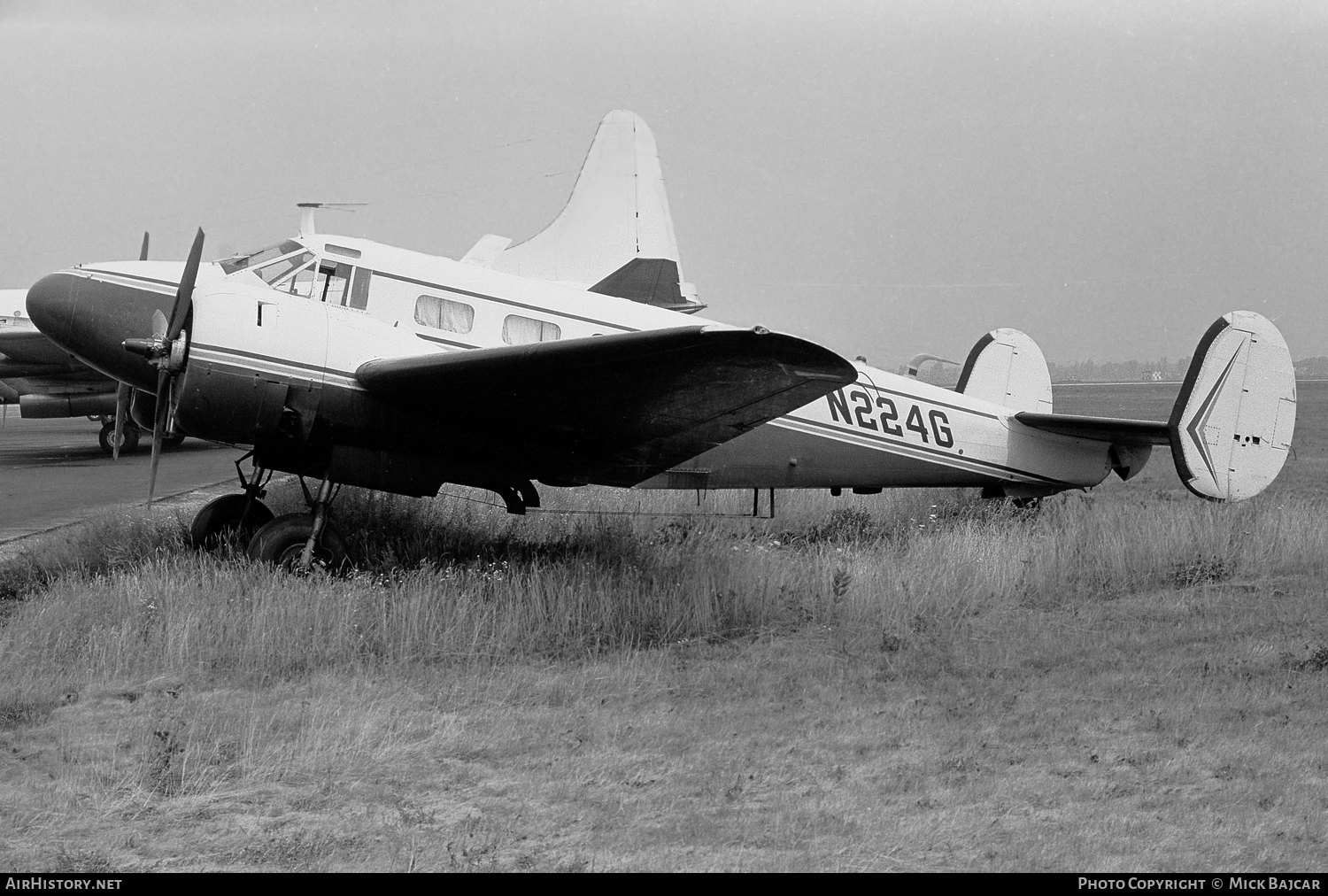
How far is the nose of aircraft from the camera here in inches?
353

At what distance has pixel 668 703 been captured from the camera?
6.73 metres

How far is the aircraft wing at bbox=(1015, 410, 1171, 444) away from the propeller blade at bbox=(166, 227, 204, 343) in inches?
302

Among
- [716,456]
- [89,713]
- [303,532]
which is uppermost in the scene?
[716,456]

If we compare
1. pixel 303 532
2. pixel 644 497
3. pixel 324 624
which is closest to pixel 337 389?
pixel 303 532

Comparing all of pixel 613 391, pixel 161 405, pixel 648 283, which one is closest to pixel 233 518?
pixel 161 405

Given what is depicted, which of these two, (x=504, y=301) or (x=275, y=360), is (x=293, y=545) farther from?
(x=504, y=301)

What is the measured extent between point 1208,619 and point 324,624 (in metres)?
6.28

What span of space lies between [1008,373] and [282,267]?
7.45 m

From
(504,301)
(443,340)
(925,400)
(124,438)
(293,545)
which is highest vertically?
(504,301)

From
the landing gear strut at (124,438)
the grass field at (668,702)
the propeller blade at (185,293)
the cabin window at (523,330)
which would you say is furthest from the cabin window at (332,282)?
the landing gear strut at (124,438)

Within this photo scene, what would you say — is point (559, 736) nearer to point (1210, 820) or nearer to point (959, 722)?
point (959, 722)

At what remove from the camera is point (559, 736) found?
5980 millimetres
